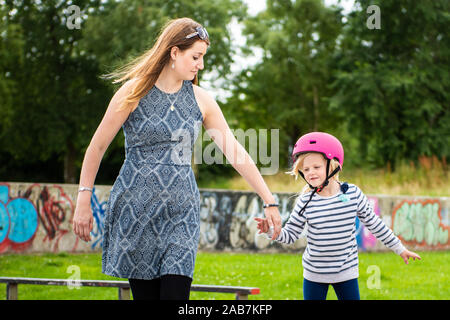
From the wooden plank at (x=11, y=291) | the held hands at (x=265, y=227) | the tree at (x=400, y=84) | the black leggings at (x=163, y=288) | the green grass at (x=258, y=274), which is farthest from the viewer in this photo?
the tree at (x=400, y=84)

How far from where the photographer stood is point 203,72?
24391mm

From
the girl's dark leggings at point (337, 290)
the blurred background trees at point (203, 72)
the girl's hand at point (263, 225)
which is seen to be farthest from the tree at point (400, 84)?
the girl's hand at point (263, 225)

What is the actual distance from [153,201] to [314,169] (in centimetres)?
140

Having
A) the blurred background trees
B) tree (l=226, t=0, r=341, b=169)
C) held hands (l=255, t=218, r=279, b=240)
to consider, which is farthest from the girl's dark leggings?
tree (l=226, t=0, r=341, b=169)

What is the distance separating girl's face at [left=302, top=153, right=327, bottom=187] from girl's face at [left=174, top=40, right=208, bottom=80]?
4.09 ft

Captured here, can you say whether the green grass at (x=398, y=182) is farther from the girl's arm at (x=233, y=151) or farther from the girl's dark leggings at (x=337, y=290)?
the girl's arm at (x=233, y=151)

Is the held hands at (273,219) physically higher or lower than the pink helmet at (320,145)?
lower

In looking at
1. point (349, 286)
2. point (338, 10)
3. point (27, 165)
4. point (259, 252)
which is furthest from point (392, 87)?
point (349, 286)

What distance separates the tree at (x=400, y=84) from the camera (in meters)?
25.5

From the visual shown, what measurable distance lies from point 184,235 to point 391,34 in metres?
26.3

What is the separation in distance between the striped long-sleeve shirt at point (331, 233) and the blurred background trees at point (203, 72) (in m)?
19.6

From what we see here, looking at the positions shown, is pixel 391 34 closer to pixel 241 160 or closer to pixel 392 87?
pixel 392 87

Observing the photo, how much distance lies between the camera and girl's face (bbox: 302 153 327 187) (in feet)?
12.6

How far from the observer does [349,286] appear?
12.3ft
